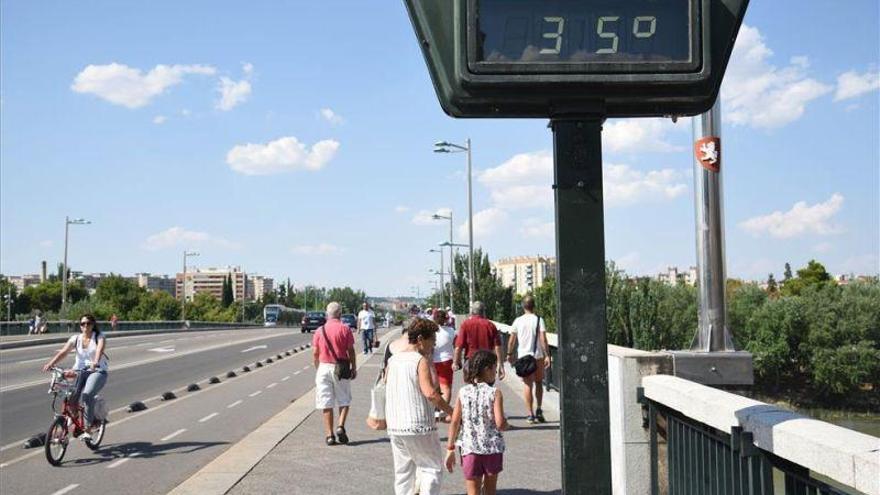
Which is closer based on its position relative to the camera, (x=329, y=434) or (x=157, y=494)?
(x=157, y=494)

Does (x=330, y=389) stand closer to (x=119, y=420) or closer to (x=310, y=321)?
(x=119, y=420)

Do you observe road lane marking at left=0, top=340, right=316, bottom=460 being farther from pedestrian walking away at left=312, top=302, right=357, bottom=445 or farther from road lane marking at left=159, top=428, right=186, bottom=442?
pedestrian walking away at left=312, top=302, right=357, bottom=445

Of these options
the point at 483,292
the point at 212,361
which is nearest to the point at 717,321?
the point at 212,361

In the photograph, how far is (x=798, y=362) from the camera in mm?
48969

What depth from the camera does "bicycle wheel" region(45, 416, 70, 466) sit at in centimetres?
963

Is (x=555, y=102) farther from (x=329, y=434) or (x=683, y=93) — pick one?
(x=329, y=434)

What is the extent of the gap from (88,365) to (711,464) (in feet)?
28.6

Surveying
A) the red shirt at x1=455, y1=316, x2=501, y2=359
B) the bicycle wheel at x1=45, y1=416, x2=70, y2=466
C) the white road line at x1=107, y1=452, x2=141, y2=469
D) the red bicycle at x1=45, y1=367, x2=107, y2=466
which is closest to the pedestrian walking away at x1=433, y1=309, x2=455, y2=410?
the red shirt at x1=455, y1=316, x2=501, y2=359

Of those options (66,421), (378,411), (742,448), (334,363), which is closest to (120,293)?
(66,421)

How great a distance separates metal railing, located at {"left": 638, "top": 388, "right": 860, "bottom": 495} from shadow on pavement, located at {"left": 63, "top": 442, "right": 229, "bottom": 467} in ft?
22.9

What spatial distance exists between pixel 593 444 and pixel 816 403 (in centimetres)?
5035

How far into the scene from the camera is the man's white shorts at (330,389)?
1065cm

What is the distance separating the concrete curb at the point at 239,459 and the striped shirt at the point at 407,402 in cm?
225

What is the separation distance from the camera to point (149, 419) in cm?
1391
